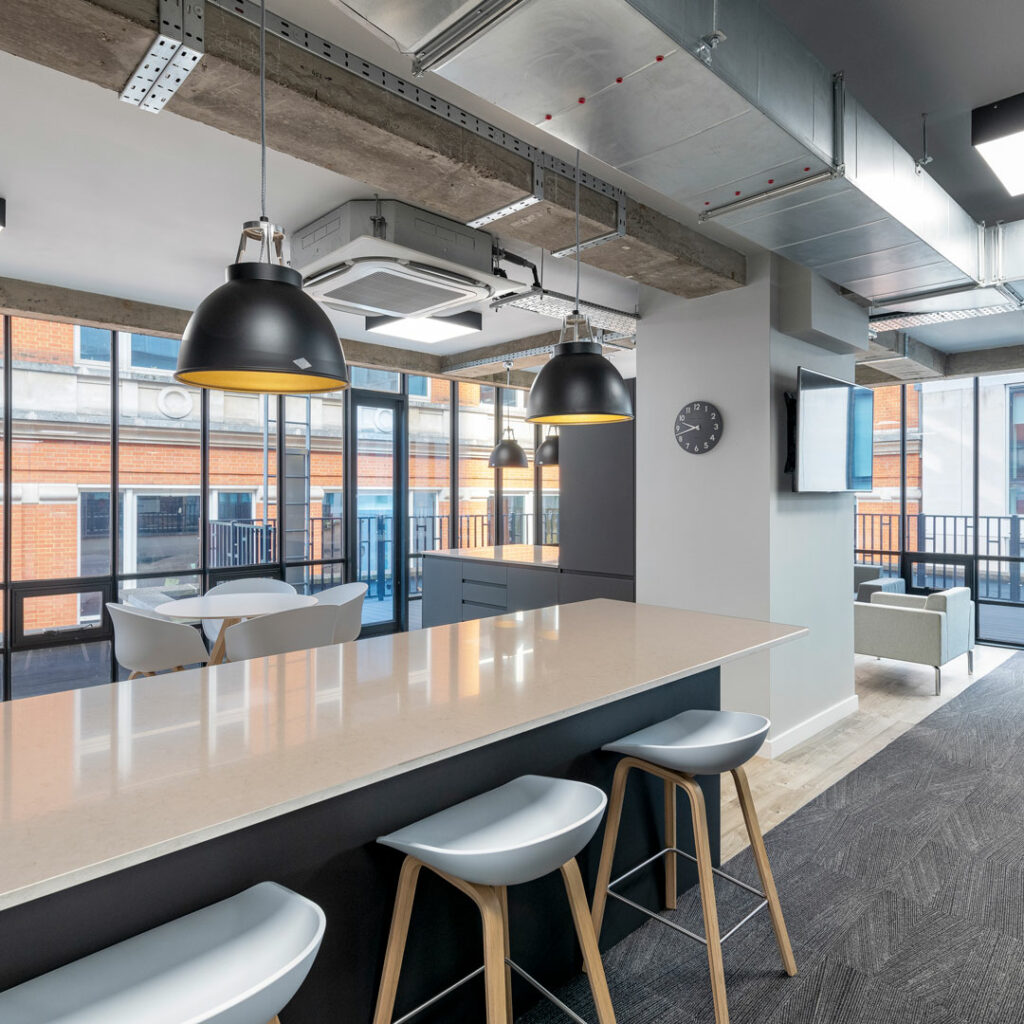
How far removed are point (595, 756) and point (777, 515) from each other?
7.24ft

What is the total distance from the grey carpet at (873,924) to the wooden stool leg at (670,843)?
0.05 meters

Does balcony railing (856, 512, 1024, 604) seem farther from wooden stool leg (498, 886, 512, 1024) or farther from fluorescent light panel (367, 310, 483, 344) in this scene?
wooden stool leg (498, 886, 512, 1024)

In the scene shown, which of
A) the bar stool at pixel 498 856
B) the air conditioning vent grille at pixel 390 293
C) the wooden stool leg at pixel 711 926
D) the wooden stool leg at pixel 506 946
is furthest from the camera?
the air conditioning vent grille at pixel 390 293

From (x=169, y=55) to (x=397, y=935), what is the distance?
2111 mm

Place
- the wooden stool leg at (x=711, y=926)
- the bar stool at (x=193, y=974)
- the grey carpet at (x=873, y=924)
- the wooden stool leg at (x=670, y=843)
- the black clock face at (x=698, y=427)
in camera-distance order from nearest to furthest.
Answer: the bar stool at (x=193, y=974), the wooden stool leg at (x=711, y=926), the grey carpet at (x=873, y=924), the wooden stool leg at (x=670, y=843), the black clock face at (x=698, y=427)

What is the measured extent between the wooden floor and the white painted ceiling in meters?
3.01

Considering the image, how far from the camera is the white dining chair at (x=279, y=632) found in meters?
3.27

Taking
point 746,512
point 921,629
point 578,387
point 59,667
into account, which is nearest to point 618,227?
point 578,387

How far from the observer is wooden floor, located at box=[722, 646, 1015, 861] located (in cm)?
325

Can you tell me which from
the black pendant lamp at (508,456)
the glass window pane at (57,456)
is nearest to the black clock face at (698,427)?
Result: the black pendant lamp at (508,456)

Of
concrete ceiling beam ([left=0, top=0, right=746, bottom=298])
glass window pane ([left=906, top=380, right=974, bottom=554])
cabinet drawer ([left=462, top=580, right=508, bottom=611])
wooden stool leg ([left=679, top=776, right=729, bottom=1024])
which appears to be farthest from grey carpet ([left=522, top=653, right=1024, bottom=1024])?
glass window pane ([left=906, top=380, right=974, bottom=554])

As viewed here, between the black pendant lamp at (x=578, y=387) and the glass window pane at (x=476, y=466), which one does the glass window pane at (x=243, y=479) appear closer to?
the glass window pane at (x=476, y=466)

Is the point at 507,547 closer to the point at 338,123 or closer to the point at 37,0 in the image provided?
the point at 338,123

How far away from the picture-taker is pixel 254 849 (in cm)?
137
